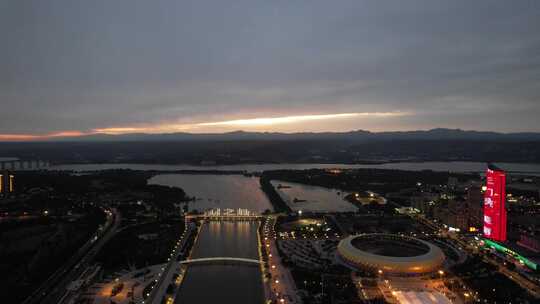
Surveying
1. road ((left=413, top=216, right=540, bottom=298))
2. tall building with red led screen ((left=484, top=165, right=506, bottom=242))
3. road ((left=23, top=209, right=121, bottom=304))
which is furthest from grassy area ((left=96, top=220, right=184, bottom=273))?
tall building with red led screen ((left=484, top=165, right=506, bottom=242))

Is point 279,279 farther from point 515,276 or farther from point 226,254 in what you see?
point 515,276

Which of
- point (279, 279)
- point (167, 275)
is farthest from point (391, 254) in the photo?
point (167, 275)

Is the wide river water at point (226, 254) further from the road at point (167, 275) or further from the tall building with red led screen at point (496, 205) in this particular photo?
the tall building with red led screen at point (496, 205)

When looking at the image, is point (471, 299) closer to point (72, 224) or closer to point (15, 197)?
point (72, 224)

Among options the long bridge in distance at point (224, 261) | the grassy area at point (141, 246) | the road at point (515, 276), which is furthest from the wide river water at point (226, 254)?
the road at point (515, 276)

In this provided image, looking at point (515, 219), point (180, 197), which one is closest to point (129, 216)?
point (180, 197)

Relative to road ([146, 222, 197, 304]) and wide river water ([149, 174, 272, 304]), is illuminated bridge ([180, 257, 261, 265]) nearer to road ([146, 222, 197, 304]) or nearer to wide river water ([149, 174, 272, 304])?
wide river water ([149, 174, 272, 304])
